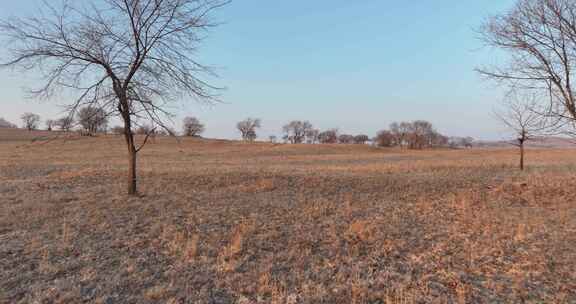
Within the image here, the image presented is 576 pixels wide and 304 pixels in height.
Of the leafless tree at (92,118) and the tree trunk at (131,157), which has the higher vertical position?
the leafless tree at (92,118)

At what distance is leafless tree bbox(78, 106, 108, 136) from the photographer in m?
7.63

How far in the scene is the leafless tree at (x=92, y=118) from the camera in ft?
25.0

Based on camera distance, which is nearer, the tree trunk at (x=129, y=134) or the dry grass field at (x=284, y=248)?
the dry grass field at (x=284, y=248)

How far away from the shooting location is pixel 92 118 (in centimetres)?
772

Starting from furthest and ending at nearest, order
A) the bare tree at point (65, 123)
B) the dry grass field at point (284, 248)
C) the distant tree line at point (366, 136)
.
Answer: the distant tree line at point (366, 136)
the bare tree at point (65, 123)
the dry grass field at point (284, 248)

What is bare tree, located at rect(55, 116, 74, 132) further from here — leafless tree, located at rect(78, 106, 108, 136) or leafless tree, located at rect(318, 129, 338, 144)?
leafless tree, located at rect(318, 129, 338, 144)

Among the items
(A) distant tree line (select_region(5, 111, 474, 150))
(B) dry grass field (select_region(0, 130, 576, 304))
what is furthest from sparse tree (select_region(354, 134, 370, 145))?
(B) dry grass field (select_region(0, 130, 576, 304))

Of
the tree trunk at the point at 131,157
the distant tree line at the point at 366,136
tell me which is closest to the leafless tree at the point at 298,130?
the distant tree line at the point at 366,136

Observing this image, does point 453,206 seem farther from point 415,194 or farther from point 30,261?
point 30,261

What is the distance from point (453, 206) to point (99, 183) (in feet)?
43.1

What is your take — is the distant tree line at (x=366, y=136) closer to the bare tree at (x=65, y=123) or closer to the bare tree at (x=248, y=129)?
the bare tree at (x=248, y=129)

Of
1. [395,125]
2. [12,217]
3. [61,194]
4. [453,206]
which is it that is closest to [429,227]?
[453,206]

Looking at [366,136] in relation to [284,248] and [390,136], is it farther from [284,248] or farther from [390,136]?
[284,248]

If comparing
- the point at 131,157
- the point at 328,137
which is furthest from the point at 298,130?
the point at 131,157
